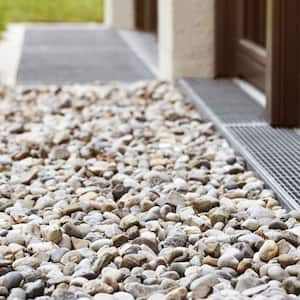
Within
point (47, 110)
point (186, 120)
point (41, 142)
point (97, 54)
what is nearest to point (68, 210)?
point (41, 142)

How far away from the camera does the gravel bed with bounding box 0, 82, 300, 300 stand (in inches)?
62.1

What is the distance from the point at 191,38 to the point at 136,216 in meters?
2.03

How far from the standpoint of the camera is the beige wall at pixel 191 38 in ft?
12.7

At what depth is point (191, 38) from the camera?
3.91 metres

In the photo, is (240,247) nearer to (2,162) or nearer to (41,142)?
(2,162)

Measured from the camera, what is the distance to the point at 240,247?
174 cm

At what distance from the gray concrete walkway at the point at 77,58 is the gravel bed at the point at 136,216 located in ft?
3.43

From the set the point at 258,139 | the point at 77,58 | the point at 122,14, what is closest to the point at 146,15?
the point at 122,14

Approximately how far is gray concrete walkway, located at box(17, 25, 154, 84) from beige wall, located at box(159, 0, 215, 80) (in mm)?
289

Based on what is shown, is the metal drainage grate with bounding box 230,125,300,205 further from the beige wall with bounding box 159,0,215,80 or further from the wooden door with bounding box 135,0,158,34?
the wooden door with bounding box 135,0,158,34

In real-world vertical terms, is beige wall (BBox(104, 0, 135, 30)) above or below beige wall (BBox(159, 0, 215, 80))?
below

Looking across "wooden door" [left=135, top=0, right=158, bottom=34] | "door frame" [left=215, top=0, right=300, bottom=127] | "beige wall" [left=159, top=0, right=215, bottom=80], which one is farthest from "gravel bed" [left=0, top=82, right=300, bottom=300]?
"wooden door" [left=135, top=0, right=158, bottom=34]

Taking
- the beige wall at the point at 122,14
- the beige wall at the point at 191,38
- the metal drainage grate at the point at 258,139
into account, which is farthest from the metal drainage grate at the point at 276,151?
the beige wall at the point at 122,14

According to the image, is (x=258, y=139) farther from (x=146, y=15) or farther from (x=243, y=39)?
(x=146, y=15)
